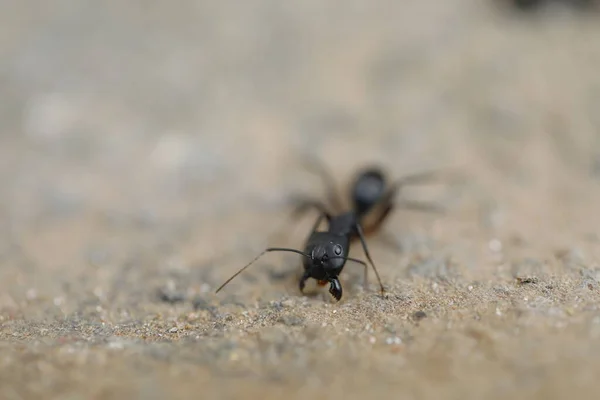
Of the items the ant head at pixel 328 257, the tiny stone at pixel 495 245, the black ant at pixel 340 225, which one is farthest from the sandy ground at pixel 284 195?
the ant head at pixel 328 257

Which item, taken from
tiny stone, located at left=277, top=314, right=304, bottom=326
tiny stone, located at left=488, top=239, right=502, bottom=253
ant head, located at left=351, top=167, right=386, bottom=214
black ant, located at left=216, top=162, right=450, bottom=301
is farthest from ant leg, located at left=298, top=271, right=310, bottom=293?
tiny stone, located at left=488, top=239, right=502, bottom=253

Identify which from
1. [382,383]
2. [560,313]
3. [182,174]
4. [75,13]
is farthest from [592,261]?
[75,13]

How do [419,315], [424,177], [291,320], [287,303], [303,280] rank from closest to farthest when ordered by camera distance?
[419,315]
[291,320]
[287,303]
[303,280]
[424,177]

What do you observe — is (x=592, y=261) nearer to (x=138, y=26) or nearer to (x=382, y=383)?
(x=382, y=383)

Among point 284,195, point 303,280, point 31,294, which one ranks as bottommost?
point 31,294

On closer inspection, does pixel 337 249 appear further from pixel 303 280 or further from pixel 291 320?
pixel 291 320

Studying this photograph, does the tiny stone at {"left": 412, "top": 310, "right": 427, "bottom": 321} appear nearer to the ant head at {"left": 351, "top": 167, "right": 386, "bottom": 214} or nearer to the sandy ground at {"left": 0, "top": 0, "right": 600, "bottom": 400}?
the sandy ground at {"left": 0, "top": 0, "right": 600, "bottom": 400}

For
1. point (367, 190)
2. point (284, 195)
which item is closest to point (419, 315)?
point (367, 190)
